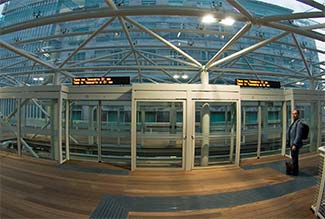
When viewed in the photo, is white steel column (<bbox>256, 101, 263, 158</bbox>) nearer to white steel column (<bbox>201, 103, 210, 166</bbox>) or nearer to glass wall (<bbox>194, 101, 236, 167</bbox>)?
glass wall (<bbox>194, 101, 236, 167</bbox>)

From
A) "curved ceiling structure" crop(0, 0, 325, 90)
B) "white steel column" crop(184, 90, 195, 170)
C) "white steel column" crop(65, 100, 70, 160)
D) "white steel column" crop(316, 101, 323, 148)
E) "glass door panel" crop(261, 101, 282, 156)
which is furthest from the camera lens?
"white steel column" crop(316, 101, 323, 148)

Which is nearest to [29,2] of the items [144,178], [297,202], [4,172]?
[4,172]

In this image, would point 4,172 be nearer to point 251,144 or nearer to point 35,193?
point 35,193

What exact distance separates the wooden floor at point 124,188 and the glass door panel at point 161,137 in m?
0.57

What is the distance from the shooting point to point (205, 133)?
635cm

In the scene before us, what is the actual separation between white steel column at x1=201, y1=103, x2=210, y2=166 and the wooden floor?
465 mm

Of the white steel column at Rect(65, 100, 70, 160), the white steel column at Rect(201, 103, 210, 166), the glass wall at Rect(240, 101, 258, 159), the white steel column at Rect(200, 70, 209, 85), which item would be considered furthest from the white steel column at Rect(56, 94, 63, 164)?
the glass wall at Rect(240, 101, 258, 159)

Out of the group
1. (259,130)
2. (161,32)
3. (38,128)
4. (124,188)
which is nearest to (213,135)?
(259,130)

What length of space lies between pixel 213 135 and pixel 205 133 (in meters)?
0.29

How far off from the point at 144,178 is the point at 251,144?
19.4ft

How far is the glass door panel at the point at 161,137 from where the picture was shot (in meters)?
6.14

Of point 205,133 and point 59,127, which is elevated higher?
point 59,127

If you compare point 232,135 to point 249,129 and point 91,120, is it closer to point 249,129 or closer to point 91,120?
point 249,129

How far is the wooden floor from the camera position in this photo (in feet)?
11.4
